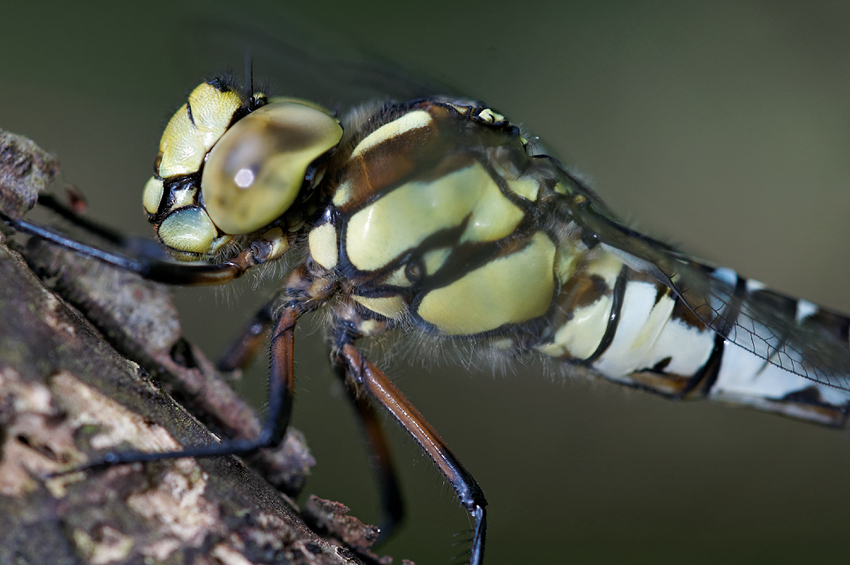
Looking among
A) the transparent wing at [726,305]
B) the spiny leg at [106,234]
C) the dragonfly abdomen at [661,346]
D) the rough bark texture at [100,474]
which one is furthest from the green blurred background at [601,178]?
the rough bark texture at [100,474]

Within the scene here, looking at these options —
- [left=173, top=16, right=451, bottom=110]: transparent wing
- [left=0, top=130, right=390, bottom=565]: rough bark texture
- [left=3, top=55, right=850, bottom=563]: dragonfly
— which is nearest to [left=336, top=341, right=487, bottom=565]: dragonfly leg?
[left=3, top=55, right=850, bottom=563]: dragonfly

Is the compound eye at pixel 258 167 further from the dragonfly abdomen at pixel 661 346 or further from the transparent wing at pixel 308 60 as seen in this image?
the dragonfly abdomen at pixel 661 346

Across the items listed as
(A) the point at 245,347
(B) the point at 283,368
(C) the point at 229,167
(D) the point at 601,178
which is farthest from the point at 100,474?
(D) the point at 601,178

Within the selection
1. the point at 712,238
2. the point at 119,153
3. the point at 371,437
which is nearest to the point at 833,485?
the point at 712,238

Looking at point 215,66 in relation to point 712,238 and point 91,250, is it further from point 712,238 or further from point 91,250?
point 712,238

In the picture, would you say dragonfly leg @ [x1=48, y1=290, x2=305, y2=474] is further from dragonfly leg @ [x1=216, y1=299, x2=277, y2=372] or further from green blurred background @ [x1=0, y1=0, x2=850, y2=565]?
green blurred background @ [x1=0, y1=0, x2=850, y2=565]

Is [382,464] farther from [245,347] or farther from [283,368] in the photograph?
[283,368]
